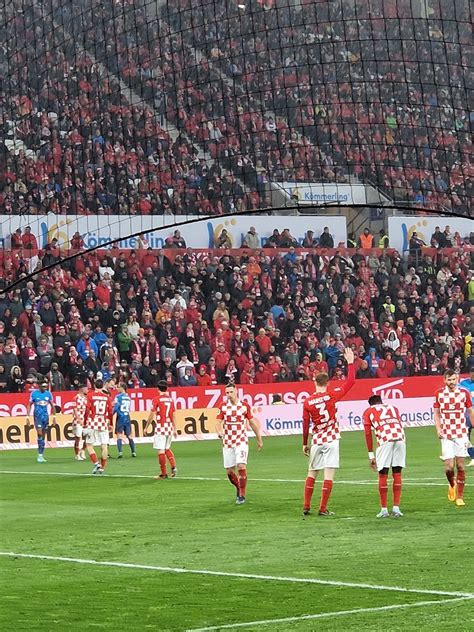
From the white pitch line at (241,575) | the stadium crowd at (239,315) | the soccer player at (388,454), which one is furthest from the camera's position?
the stadium crowd at (239,315)

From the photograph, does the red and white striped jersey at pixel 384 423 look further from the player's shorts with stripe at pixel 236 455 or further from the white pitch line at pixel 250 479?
the white pitch line at pixel 250 479

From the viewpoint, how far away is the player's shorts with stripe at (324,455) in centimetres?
1734

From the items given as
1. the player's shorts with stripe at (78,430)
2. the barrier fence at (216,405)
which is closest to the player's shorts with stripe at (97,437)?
the player's shorts with stripe at (78,430)

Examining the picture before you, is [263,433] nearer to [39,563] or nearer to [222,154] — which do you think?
[222,154]

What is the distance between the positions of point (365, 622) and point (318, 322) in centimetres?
2933

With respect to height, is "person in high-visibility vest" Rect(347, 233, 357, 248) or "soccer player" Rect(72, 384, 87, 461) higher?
"person in high-visibility vest" Rect(347, 233, 357, 248)

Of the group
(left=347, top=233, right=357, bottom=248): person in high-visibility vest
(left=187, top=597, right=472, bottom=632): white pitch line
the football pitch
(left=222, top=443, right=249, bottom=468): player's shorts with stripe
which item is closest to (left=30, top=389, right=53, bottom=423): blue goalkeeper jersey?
the football pitch

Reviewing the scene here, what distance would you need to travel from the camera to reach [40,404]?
28812 mm

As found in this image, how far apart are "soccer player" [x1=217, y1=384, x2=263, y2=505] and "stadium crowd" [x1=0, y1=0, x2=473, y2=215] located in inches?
133

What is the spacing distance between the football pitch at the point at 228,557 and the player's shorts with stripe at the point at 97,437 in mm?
2530

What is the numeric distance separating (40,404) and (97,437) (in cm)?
324

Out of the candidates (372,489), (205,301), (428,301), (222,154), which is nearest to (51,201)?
(222,154)

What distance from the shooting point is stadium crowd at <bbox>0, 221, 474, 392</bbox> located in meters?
33.9

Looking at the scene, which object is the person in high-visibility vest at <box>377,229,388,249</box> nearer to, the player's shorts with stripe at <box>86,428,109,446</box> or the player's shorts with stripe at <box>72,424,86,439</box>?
the player's shorts with stripe at <box>72,424,86,439</box>
